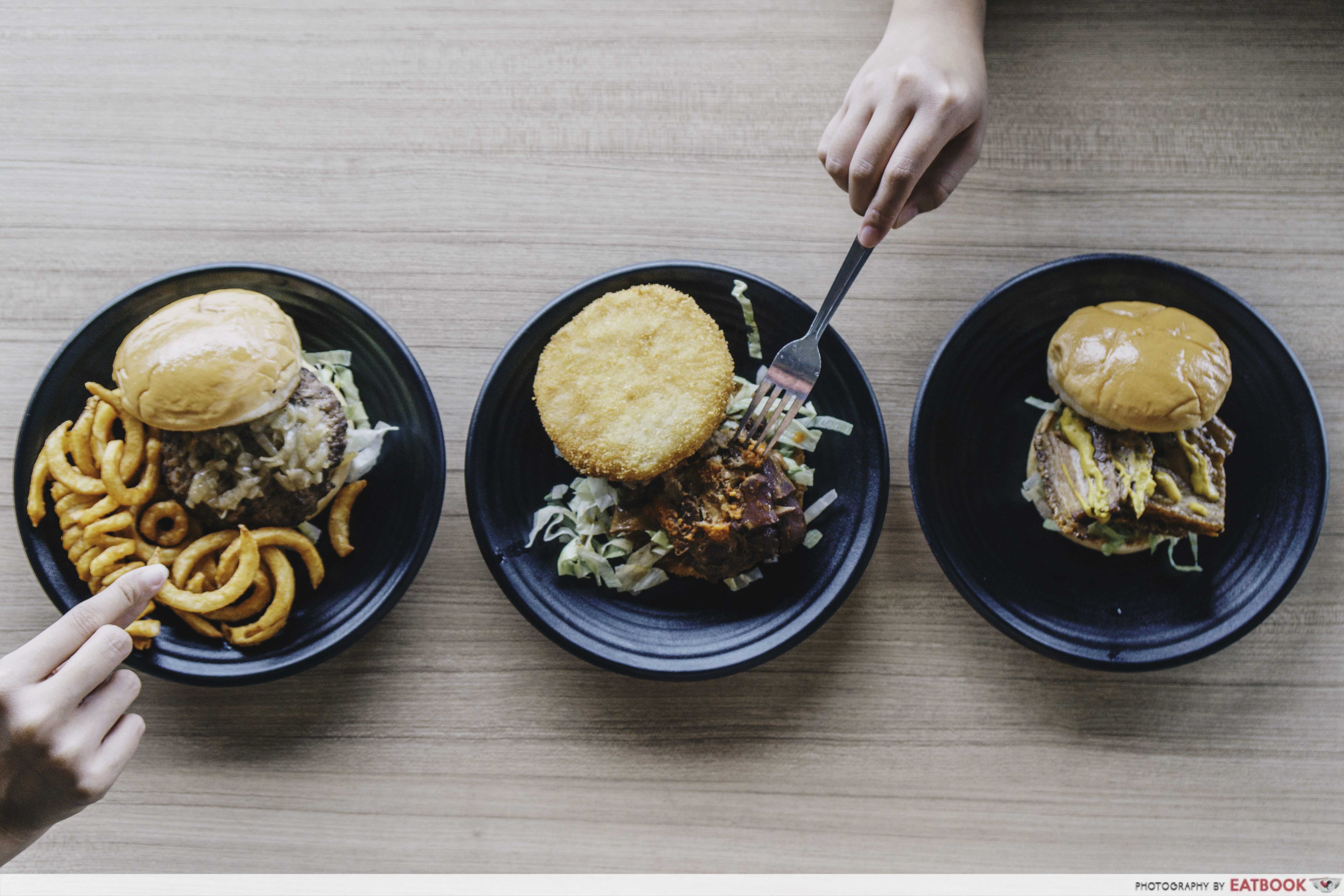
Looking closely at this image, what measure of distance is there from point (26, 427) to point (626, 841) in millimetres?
1849

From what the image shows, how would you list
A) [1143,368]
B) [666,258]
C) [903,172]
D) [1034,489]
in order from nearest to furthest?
[903,172] < [1143,368] < [1034,489] < [666,258]

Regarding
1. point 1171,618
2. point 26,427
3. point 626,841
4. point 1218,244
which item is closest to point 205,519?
point 26,427

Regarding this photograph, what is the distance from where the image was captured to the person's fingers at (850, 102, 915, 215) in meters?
1.86

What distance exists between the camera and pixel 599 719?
7.60 ft

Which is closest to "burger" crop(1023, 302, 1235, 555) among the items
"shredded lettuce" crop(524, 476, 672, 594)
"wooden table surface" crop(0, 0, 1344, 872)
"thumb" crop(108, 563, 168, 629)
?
"wooden table surface" crop(0, 0, 1344, 872)

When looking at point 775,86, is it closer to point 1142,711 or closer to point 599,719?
point 599,719

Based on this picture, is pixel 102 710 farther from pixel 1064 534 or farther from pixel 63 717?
pixel 1064 534

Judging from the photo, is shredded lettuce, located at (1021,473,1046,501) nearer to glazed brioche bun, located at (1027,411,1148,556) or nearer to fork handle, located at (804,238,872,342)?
glazed brioche bun, located at (1027,411,1148,556)

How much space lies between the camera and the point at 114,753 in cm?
190

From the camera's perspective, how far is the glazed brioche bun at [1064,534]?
218cm

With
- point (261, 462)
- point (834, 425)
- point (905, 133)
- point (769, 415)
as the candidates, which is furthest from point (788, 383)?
point (261, 462)

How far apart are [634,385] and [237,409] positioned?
91 cm

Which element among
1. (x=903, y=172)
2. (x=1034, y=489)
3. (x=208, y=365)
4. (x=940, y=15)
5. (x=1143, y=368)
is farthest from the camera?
(x=1034, y=489)

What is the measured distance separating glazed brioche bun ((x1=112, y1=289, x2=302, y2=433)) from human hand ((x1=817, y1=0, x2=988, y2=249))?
1357mm
